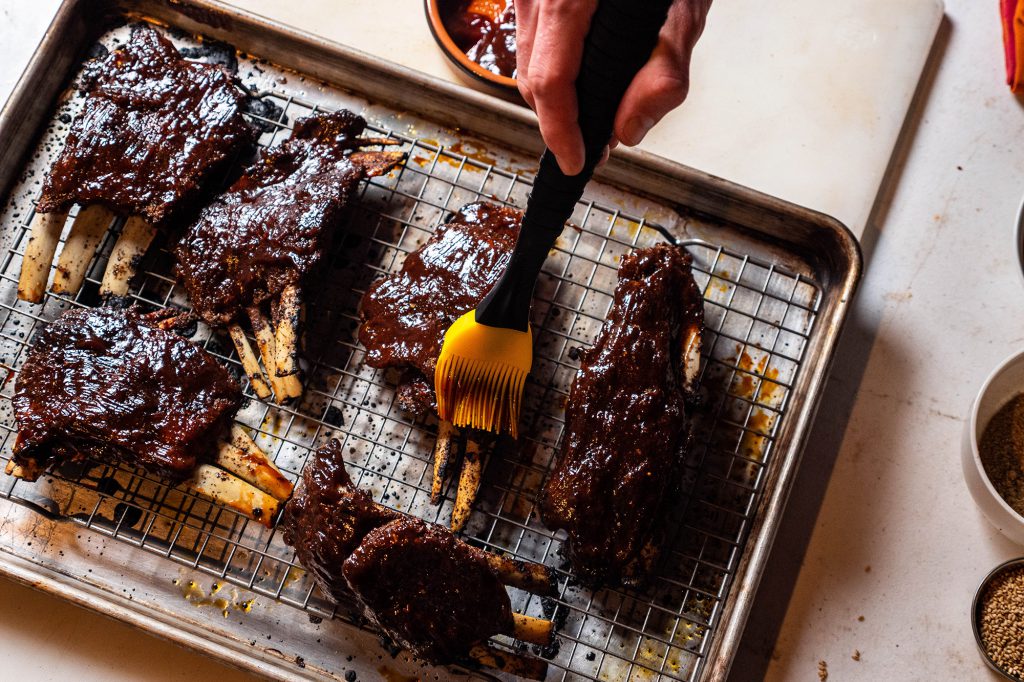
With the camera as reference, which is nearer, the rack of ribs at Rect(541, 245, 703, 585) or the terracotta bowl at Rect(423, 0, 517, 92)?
the rack of ribs at Rect(541, 245, 703, 585)

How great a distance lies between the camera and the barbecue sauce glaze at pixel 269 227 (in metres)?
2.65

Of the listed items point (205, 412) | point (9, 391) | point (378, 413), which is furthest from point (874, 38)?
point (9, 391)

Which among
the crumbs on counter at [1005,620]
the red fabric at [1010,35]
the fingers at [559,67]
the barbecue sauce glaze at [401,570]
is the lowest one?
the barbecue sauce glaze at [401,570]

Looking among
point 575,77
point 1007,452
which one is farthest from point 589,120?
point 1007,452

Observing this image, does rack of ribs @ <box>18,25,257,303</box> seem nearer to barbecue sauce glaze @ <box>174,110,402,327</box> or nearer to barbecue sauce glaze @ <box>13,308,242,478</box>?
barbecue sauce glaze @ <box>174,110,402,327</box>

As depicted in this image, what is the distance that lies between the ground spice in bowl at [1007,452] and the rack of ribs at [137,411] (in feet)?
7.07

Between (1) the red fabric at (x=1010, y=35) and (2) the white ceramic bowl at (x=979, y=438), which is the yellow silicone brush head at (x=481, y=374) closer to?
(2) the white ceramic bowl at (x=979, y=438)

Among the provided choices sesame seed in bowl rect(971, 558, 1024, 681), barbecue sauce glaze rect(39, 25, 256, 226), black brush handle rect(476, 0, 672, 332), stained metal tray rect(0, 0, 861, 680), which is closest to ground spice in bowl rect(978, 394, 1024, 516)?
sesame seed in bowl rect(971, 558, 1024, 681)

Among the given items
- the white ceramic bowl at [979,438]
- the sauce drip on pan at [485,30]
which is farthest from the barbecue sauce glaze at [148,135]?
the white ceramic bowl at [979,438]

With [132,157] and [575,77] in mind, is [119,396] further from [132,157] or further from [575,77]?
[575,77]

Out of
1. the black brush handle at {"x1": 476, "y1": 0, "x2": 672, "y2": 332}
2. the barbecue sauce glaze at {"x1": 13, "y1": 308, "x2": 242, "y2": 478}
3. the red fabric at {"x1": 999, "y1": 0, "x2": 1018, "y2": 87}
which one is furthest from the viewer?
the red fabric at {"x1": 999, "y1": 0, "x2": 1018, "y2": 87}

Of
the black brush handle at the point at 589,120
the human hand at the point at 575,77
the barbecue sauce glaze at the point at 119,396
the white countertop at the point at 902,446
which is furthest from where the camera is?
the white countertop at the point at 902,446

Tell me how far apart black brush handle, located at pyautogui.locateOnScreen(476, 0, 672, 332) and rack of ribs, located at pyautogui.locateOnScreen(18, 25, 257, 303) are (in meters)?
1.10

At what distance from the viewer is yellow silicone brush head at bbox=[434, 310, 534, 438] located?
2.44 meters
